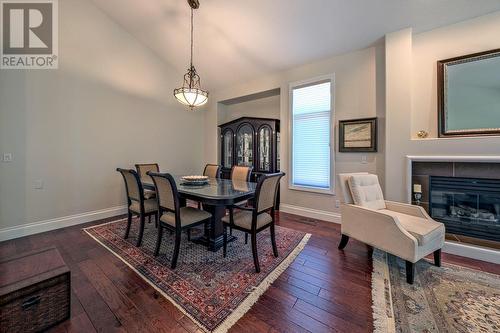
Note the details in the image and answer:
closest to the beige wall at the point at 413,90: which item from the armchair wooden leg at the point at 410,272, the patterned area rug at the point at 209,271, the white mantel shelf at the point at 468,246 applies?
the white mantel shelf at the point at 468,246

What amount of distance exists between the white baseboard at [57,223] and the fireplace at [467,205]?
501cm

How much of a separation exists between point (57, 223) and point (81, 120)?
1.66 meters

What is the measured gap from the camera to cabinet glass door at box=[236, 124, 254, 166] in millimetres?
4488

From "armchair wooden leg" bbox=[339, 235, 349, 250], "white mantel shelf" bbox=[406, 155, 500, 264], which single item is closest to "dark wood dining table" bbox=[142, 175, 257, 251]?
"armchair wooden leg" bbox=[339, 235, 349, 250]

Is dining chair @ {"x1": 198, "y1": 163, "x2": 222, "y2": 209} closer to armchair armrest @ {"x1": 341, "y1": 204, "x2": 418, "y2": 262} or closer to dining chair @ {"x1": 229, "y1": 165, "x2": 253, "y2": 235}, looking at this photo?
dining chair @ {"x1": 229, "y1": 165, "x2": 253, "y2": 235}

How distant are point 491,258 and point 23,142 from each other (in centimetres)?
595

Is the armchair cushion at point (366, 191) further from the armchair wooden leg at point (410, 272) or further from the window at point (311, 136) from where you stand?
the window at point (311, 136)

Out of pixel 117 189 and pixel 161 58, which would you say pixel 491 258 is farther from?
pixel 161 58

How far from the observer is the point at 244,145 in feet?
15.1

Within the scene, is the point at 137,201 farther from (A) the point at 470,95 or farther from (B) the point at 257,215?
(A) the point at 470,95

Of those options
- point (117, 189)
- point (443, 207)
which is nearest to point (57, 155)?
point (117, 189)

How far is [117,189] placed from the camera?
3838 mm

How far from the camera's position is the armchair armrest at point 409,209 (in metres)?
2.29

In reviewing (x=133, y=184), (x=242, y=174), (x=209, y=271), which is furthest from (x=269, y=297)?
(x=133, y=184)
